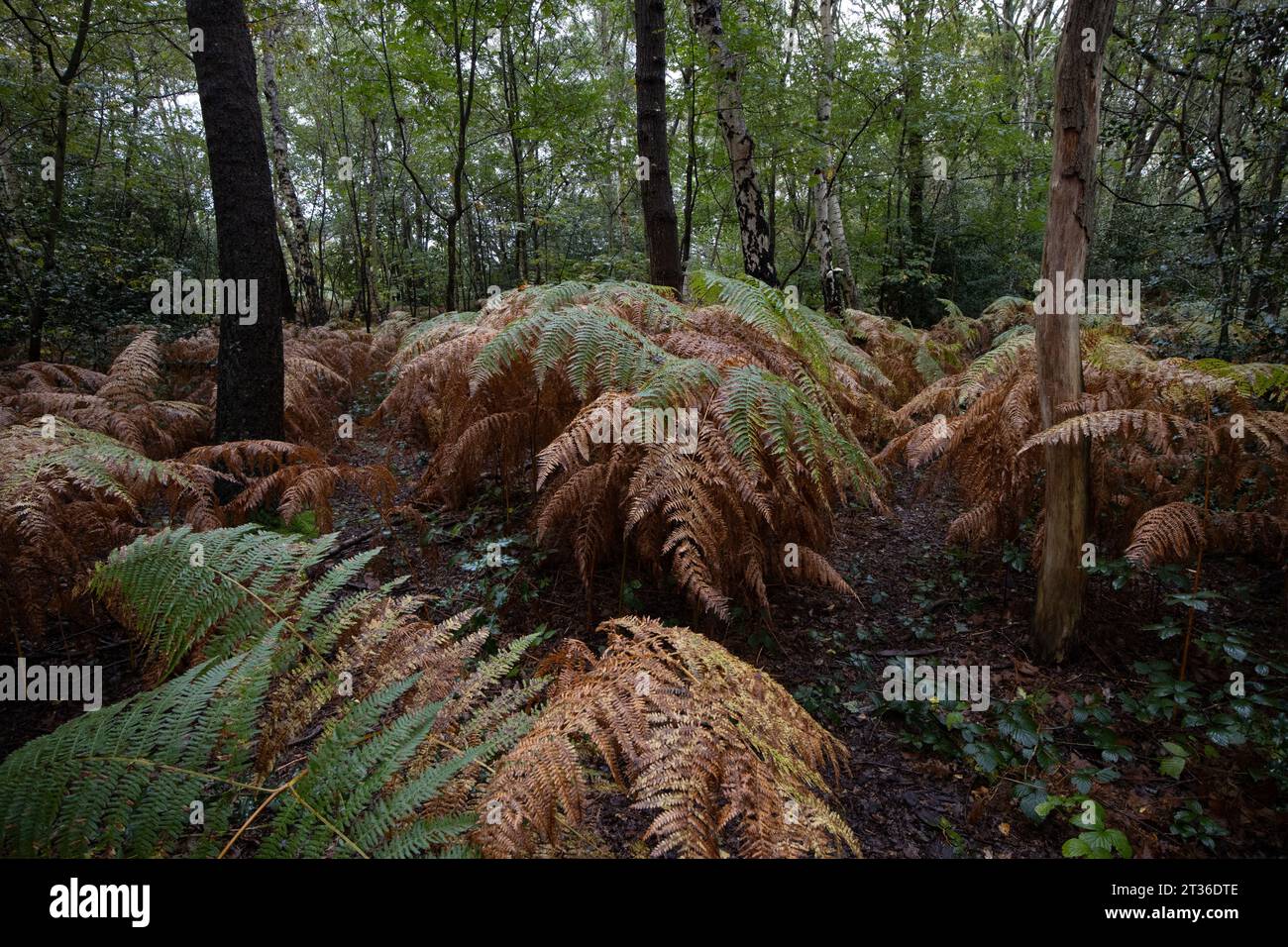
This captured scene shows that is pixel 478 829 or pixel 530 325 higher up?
pixel 530 325

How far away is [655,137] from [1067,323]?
14.0ft

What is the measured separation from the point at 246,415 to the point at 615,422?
2.95m

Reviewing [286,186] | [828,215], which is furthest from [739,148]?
[286,186]

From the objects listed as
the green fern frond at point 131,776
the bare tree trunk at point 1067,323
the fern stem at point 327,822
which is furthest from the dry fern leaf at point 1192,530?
the green fern frond at point 131,776

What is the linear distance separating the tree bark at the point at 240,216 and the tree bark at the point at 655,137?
3.23 metres

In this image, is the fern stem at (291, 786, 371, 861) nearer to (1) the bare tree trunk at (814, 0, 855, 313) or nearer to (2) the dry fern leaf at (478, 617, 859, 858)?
(2) the dry fern leaf at (478, 617, 859, 858)

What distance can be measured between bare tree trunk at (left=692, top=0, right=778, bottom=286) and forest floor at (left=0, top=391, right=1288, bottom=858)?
3835mm

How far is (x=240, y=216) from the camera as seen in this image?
3.73m

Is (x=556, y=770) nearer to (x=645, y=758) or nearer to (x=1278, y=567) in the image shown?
(x=645, y=758)

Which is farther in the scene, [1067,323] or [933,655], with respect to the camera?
[933,655]

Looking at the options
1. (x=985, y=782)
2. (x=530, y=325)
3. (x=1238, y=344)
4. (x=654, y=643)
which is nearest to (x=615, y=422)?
(x=530, y=325)

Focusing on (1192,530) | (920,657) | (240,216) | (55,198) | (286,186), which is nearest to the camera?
(1192,530)

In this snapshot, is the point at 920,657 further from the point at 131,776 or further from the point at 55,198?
the point at 55,198

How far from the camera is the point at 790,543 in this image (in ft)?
9.78
